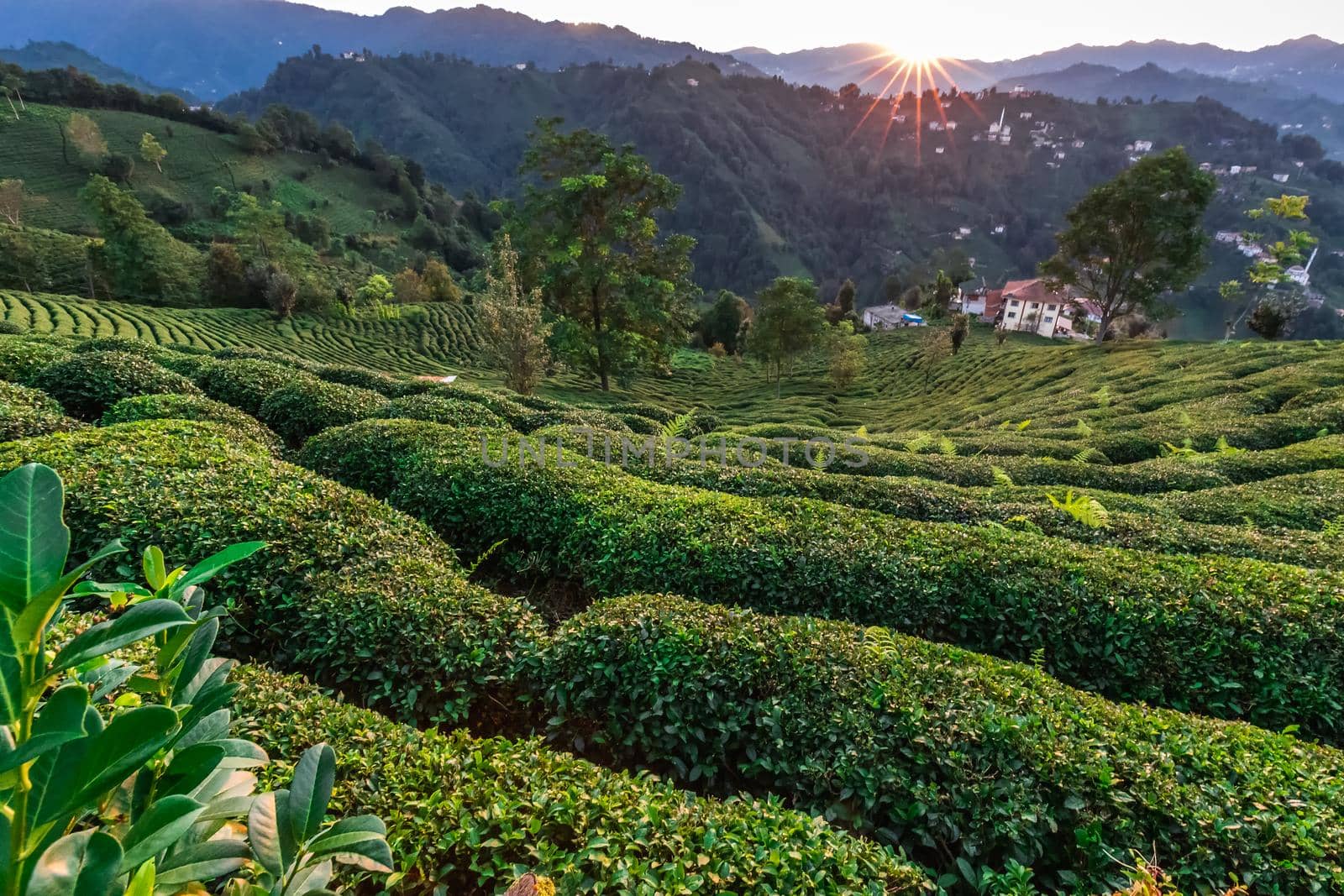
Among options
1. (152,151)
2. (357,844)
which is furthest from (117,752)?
(152,151)

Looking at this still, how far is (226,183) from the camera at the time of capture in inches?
3531

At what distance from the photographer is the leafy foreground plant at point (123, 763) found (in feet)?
3.01

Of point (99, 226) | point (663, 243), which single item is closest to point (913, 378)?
point (663, 243)

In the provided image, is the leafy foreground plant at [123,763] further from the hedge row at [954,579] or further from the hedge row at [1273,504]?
the hedge row at [1273,504]

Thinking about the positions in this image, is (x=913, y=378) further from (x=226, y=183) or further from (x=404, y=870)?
(x=226, y=183)

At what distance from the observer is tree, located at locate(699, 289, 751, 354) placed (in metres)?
63.4

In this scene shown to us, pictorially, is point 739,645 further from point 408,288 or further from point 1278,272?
point 408,288

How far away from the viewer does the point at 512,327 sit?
23562 mm

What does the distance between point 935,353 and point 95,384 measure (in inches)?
1552

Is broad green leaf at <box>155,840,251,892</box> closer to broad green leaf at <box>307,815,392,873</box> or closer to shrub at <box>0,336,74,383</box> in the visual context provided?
broad green leaf at <box>307,815,392,873</box>

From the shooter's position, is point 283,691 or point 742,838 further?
point 283,691

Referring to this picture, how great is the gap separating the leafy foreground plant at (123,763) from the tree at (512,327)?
23088 millimetres

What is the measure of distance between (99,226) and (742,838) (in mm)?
73745

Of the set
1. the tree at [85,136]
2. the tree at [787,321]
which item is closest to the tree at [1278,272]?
the tree at [787,321]
